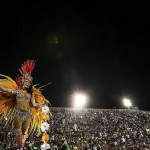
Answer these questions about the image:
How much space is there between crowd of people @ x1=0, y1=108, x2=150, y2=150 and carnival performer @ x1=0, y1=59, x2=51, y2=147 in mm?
11484

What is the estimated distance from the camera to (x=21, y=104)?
23.8ft

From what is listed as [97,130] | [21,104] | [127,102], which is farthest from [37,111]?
[127,102]

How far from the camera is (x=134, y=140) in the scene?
2402 centimetres

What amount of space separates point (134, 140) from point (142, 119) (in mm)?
9836

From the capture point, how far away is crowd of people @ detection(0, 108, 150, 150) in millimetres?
21125

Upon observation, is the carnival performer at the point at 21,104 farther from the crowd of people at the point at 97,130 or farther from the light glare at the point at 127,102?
the light glare at the point at 127,102

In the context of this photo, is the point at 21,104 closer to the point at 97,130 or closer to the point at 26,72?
the point at 26,72

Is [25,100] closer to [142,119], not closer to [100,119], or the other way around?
[100,119]

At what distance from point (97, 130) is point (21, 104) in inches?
784

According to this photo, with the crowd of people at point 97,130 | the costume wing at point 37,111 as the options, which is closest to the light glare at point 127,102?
the crowd of people at point 97,130

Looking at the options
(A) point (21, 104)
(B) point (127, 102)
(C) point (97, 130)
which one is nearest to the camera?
(A) point (21, 104)

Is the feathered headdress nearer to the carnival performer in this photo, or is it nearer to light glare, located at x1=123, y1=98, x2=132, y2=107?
the carnival performer

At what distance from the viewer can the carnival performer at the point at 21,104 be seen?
7113 mm

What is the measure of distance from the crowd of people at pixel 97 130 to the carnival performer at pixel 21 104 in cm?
1148
